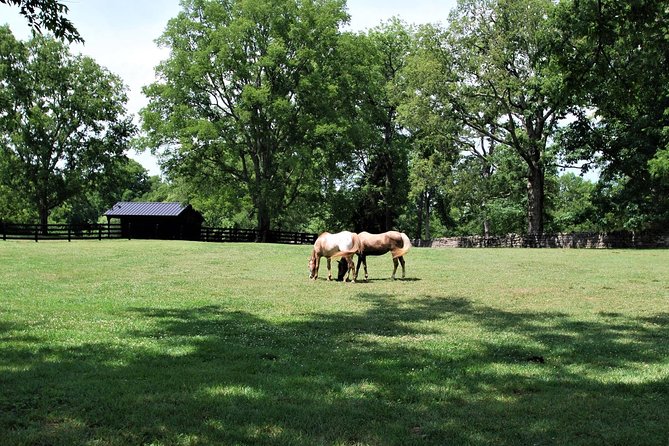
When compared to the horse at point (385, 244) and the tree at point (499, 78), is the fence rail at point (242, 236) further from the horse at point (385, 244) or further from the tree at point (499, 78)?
the horse at point (385, 244)

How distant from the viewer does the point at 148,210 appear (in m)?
52.4

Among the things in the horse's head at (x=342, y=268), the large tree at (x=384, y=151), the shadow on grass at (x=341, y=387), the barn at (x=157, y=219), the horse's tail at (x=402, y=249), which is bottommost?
the shadow on grass at (x=341, y=387)

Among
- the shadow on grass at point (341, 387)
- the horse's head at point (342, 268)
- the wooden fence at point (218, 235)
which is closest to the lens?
the shadow on grass at point (341, 387)

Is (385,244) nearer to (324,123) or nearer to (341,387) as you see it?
(341,387)

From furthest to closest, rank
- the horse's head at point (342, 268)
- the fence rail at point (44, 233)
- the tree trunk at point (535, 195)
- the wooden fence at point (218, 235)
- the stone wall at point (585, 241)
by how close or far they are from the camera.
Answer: the wooden fence at point (218, 235)
the tree trunk at point (535, 195)
the fence rail at point (44, 233)
the stone wall at point (585, 241)
the horse's head at point (342, 268)

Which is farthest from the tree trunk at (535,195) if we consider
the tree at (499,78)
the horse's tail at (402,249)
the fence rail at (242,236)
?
the horse's tail at (402,249)

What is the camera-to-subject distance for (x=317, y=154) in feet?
169

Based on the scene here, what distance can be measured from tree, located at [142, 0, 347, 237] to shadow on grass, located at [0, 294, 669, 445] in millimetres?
36983

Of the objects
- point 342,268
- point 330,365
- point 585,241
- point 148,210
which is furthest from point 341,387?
point 148,210

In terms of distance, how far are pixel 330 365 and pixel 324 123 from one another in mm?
41280

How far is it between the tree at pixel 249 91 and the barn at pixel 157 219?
4.59m

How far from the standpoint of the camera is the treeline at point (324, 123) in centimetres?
4206

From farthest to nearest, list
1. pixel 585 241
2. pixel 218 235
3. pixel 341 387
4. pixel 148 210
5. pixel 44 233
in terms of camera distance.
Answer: pixel 148 210 < pixel 218 235 < pixel 44 233 < pixel 585 241 < pixel 341 387

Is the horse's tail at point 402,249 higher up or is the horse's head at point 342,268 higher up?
the horse's tail at point 402,249
